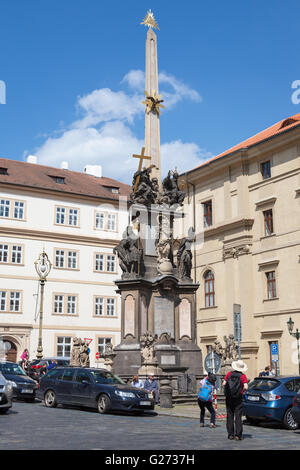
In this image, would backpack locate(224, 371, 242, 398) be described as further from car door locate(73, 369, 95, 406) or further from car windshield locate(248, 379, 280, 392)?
car door locate(73, 369, 95, 406)

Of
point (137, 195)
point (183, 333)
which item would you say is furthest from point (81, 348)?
point (137, 195)

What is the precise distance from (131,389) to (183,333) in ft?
17.4

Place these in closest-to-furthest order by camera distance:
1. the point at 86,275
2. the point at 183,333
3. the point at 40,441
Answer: the point at 40,441 < the point at 183,333 < the point at 86,275

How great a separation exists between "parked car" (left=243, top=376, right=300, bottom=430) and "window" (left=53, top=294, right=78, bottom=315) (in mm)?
31470

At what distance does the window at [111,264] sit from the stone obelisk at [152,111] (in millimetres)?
26160

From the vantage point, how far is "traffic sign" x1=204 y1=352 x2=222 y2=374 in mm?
19703

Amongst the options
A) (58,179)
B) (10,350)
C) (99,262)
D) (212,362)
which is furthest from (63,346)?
(212,362)

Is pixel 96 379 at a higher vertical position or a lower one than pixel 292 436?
higher

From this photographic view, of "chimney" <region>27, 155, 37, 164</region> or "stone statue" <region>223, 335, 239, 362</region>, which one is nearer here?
"stone statue" <region>223, 335, 239, 362</region>

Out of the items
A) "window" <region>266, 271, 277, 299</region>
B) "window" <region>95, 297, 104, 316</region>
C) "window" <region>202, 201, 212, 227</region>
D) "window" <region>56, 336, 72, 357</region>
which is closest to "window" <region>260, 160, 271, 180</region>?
"window" <region>202, 201, 212, 227</region>

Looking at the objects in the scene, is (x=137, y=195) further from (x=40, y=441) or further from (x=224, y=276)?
(x=224, y=276)

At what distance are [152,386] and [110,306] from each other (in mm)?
30011
